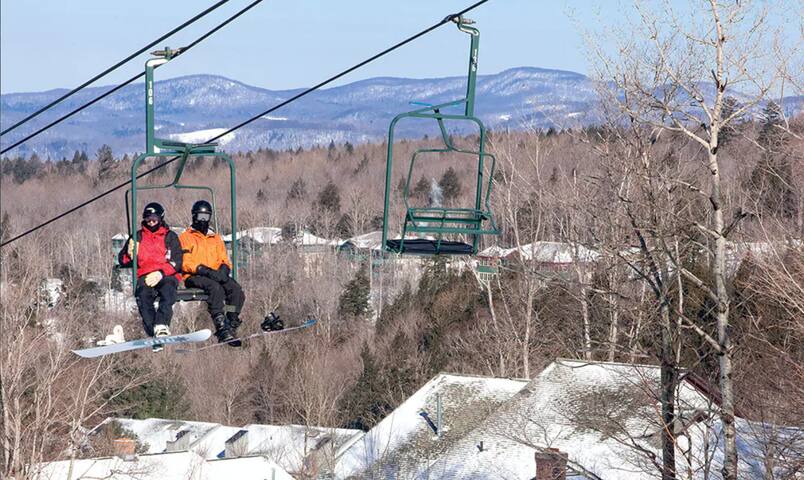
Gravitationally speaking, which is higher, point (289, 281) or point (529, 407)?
point (529, 407)

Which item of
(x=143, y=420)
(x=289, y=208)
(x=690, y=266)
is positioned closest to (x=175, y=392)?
(x=143, y=420)

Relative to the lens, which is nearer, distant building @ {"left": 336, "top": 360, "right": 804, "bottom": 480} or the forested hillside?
the forested hillside

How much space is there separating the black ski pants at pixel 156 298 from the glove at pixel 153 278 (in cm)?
7

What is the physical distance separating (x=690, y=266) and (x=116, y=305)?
57.7 metres

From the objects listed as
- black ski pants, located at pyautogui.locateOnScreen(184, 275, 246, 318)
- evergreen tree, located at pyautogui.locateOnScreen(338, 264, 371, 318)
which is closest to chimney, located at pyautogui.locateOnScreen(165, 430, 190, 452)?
black ski pants, located at pyautogui.locateOnScreen(184, 275, 246, 318)

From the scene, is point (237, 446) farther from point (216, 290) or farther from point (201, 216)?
point (201, 216)

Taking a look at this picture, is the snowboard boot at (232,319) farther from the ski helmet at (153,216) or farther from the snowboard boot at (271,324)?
the ski helmet at (153,216)

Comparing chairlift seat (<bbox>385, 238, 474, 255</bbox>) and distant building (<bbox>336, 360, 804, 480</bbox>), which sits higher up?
chairlift seat (<bbox>385, 238, 474, 255</bbox>)

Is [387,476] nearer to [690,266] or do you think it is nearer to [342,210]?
[690,266]

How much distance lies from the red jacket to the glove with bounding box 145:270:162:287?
0.05 meters

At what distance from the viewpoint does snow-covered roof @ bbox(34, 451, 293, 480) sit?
107 ft

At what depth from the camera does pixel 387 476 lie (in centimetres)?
3319

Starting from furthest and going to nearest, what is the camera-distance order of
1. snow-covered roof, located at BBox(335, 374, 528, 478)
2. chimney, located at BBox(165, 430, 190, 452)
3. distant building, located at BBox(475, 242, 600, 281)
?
1. distant building, located at BBox(475, 242, 600, 281)
2. chimney, located at BBox(165, 430, 190, 452)
3. snow-covered roof, located at BBox(335, 374, 528, 478)

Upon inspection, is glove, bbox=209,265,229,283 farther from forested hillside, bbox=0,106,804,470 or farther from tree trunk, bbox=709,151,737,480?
tree trunk, bbox=709,151,737,480
